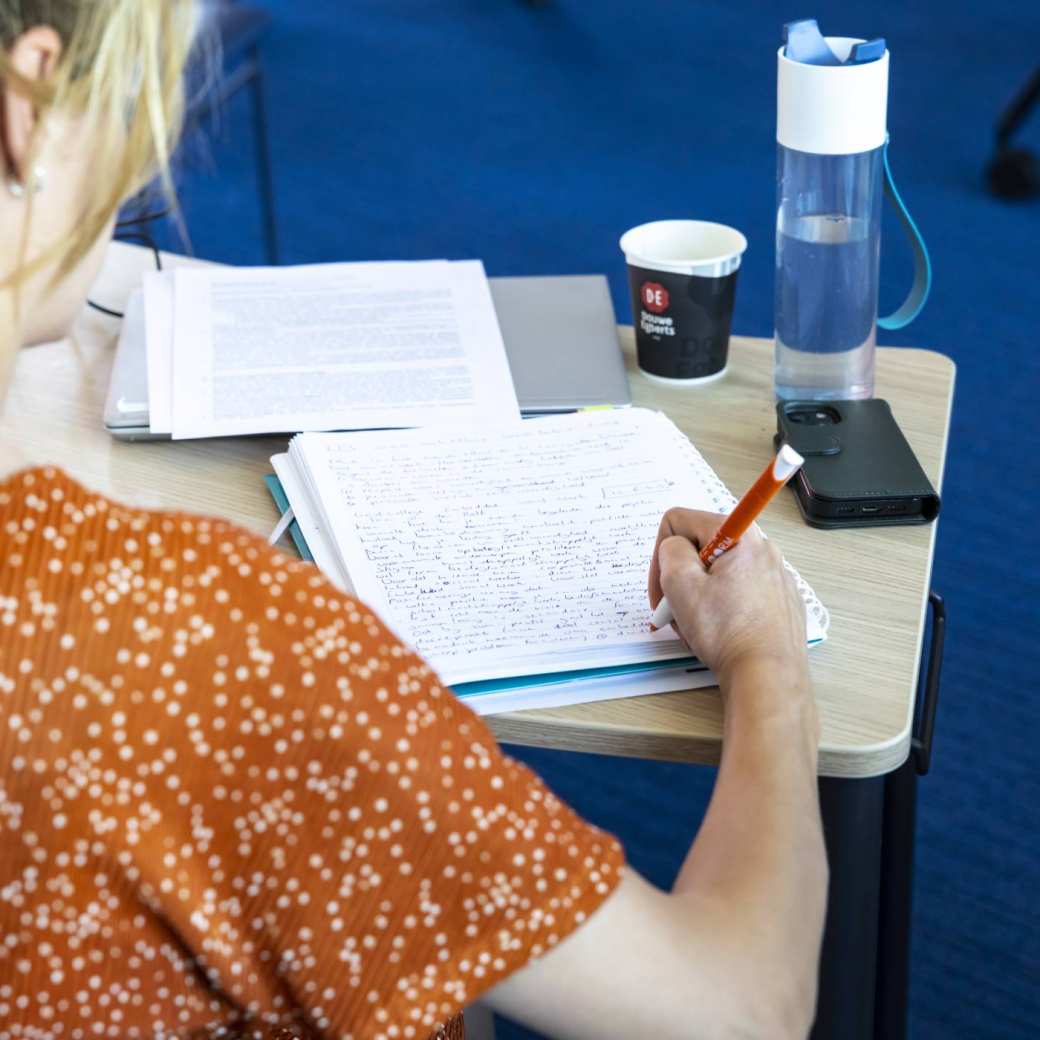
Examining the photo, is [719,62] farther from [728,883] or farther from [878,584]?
[728,883]

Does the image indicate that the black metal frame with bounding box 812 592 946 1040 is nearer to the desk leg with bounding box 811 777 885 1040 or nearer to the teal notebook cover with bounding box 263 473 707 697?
the desk leg with bounding box 811 777 885 1040

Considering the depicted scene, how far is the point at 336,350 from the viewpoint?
3.93 feet

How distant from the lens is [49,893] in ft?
1.88

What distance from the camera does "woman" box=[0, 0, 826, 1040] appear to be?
568 millimetres

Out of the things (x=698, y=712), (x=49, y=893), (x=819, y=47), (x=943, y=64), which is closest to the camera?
(x=49, y=893)

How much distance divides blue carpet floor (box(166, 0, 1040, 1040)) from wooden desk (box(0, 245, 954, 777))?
750 millimetres

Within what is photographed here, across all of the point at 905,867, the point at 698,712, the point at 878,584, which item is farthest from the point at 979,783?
the point at 698,712

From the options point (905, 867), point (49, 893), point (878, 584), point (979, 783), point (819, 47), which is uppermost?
point (819, 47)

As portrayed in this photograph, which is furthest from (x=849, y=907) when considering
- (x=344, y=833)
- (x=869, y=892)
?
(x=344, y=833)

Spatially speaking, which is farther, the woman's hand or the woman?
the woman's hand

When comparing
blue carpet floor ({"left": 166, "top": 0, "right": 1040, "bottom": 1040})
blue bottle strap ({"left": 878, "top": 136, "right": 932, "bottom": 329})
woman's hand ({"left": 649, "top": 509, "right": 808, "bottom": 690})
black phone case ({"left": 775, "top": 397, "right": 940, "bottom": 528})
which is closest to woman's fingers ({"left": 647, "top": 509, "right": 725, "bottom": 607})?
woman's hand ({"left": 649, "top": 509, "right": 808, "bottom": 690})

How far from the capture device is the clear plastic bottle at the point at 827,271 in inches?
44.3

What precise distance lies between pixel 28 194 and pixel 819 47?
2.09ft

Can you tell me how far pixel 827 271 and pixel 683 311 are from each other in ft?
0.39
